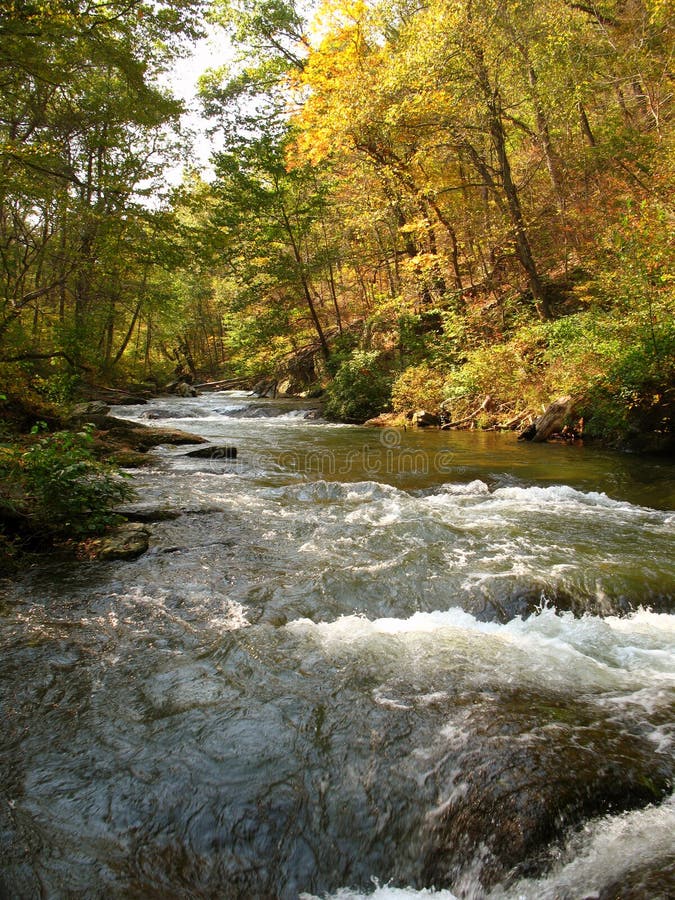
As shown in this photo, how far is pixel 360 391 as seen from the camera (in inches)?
678

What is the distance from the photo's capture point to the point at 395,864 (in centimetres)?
204

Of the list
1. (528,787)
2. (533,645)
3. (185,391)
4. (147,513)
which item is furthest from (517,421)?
(185,391)

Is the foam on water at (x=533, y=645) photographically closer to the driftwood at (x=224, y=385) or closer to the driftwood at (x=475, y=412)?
the driftwood at (x=475, y=412)

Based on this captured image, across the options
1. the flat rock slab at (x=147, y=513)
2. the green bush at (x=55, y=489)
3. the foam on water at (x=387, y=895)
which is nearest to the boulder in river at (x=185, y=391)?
the flat rock slab at (x=147, y=513)

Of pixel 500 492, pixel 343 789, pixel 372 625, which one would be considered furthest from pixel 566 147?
pixel 343 789

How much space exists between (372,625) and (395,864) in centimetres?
181

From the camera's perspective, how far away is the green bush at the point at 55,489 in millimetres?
4906

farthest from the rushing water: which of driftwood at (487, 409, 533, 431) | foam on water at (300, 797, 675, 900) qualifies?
driftwood at (487, 409, 533, 431)

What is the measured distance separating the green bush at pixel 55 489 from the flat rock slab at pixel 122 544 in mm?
187

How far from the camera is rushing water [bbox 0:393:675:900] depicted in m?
1.97

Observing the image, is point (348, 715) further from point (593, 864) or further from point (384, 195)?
point (384, 195)

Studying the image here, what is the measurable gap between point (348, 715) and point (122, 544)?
342 centimetres

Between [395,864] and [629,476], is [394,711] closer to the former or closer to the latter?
[395,864]

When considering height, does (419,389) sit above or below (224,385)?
below
